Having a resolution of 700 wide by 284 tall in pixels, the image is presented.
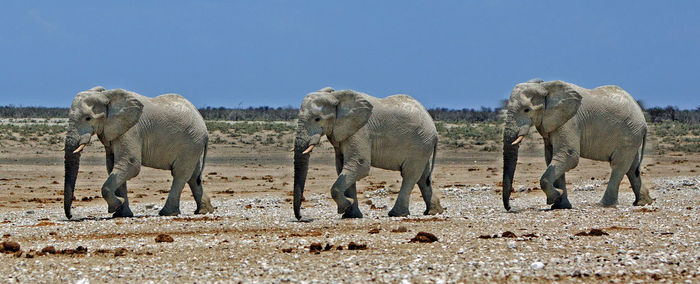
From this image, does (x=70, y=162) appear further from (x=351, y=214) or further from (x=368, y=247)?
(x=368, y=247)

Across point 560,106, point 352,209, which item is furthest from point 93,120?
point 560,106

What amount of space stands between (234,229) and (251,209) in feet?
21.1

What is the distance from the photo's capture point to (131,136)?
2006 centimetres

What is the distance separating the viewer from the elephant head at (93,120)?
19.5 m

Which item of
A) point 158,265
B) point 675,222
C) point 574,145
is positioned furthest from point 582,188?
point 158,265

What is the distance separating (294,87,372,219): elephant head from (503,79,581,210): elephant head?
9.56ft

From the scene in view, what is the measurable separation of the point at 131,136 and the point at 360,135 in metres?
4.39

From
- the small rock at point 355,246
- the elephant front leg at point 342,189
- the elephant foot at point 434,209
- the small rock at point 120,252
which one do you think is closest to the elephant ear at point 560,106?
the elephant foot at point 434,209

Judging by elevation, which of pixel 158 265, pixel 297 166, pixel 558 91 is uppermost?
pixel 558 91

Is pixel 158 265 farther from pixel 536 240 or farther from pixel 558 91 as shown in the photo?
pixel 558 91

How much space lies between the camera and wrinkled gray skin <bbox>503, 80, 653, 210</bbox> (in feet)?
66.7

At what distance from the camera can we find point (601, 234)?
1527 centimetres

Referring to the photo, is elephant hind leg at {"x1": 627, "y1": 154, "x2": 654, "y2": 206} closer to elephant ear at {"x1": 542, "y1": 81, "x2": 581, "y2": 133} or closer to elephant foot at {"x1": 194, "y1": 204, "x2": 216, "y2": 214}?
elephant ear at {"x1": 542, "y1": 81, "x2": 581, "y2": 133}

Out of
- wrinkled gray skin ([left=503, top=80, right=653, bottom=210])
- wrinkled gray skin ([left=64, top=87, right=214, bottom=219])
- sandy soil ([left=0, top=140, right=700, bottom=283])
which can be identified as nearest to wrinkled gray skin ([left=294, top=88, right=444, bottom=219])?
sandy soil ([left=0, top=140, right=700, bottom=283])
